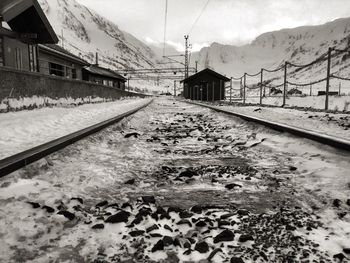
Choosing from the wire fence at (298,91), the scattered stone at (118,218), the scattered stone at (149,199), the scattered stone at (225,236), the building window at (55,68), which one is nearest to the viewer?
the scattered stone at (225,236)

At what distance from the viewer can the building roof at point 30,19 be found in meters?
12.5

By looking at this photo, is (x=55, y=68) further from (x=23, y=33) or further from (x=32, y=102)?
(x=32, y=102)

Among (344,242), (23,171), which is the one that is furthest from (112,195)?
A: (344,242)

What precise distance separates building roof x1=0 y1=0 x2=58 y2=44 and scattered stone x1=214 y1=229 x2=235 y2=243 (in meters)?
13.4

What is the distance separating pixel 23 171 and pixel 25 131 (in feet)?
10.8

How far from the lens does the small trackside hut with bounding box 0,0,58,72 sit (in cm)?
1272

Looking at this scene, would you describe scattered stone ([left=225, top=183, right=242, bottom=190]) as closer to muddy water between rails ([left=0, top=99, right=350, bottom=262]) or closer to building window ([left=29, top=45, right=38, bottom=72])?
muddy water between rails ([left=0, top=99, right=350, bottom=262])

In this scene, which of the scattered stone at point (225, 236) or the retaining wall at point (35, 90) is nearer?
the scattered stone at point (225, 236)

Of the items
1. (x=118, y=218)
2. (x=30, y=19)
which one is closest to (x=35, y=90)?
(x=30, y=19)

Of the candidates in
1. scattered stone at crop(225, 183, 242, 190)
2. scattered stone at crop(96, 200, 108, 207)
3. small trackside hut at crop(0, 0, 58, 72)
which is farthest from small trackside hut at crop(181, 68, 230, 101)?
scattered stone at crop(96, 200, 108, 207)

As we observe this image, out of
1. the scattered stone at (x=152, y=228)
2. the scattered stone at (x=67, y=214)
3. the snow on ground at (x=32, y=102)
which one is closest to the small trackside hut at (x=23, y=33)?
the snow on ground at (x=32, y=102)

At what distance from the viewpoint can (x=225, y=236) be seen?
5.51 ft

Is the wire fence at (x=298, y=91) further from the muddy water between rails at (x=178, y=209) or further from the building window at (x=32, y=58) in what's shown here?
the building window at (x=32, y=58)

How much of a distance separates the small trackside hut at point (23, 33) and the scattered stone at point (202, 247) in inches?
515
